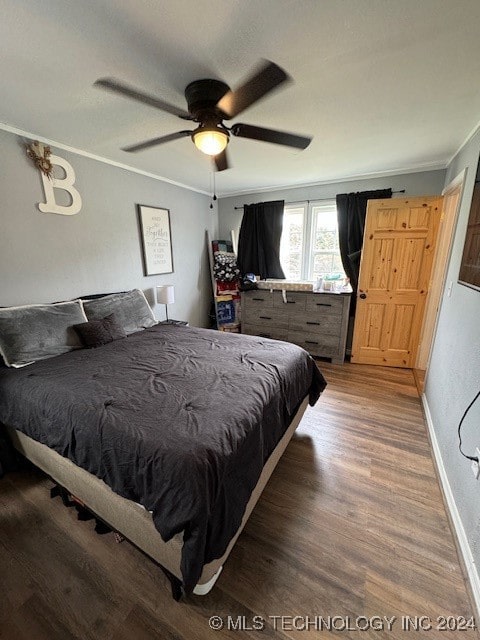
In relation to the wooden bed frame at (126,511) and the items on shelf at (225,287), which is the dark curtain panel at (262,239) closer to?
the items on shelf at (225,287)

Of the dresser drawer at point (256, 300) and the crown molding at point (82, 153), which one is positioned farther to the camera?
the dresser drawer at point (256, 300)

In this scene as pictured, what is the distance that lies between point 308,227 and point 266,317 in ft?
4.91

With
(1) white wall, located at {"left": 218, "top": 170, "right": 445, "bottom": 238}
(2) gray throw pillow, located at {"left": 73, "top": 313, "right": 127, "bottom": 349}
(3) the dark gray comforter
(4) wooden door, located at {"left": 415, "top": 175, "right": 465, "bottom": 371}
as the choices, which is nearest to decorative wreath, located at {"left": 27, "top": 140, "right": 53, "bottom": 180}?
(2) gray throw pillow, located at {"left": 73, "top": 313, "right": 127, "bottom": 349}

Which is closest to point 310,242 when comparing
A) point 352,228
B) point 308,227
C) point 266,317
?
point 308,227

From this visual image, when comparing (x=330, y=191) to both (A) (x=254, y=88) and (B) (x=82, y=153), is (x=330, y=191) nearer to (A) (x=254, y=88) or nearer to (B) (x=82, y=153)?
(A) (x=254, y=88)

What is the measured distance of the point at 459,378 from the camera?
1.72 m

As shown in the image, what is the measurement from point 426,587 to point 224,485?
109 centimetres

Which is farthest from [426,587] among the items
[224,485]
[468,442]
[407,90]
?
[407,90]

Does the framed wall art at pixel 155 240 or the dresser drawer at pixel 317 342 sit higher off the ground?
the framed wall art at pixel 155 240

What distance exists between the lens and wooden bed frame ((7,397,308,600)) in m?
1.11

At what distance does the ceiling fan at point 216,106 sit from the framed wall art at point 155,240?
1587 millimetres

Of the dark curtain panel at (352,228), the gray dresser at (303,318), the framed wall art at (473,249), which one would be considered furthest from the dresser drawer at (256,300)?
the framed wall art at (473,249)

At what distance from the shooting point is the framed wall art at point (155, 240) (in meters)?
3.26

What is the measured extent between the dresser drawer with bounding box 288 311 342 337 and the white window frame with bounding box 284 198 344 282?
72 centimetres
